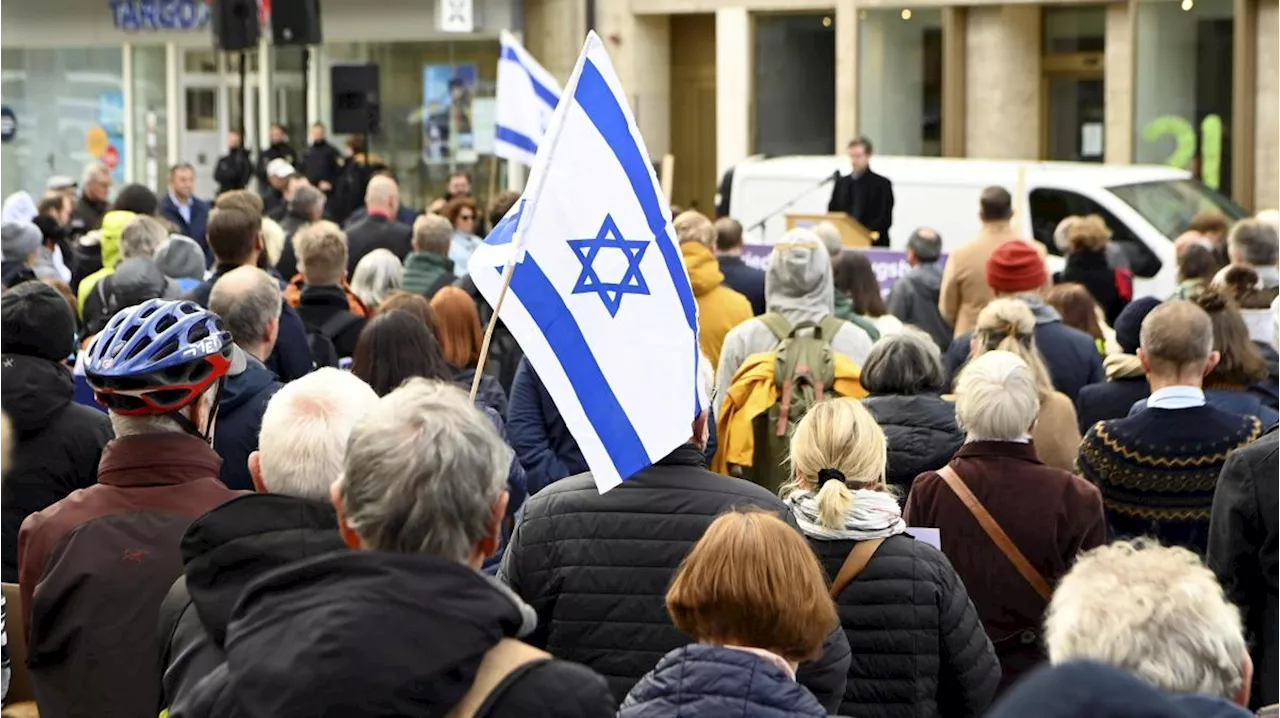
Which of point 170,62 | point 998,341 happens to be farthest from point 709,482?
point 170,62

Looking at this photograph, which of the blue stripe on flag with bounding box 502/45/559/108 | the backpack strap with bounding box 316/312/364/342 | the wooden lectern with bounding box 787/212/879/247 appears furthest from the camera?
the wooden lectern with bounding box 787/212/879/247

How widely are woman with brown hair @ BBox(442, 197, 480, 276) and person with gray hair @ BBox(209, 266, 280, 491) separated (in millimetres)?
6651

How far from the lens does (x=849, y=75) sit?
2623cm

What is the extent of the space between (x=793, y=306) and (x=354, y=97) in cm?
1661

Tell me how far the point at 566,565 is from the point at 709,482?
0.38 metres

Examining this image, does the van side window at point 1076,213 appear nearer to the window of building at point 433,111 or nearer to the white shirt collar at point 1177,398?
the window of building at point 433,111

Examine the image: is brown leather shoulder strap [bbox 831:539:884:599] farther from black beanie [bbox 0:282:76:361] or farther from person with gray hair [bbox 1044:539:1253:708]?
black beanie [bbox 0:282:76:361]

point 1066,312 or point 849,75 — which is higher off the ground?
point 849,75

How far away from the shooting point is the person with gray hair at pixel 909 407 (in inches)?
259

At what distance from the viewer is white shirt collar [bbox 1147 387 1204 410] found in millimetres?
6402

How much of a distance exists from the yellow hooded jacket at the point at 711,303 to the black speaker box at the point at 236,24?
12.3 meters

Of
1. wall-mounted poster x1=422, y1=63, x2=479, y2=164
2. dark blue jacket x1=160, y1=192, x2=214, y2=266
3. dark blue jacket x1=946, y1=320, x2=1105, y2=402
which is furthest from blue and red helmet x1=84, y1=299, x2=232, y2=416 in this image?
wall-mounted poster x1=422, y1=63, x2=479, y2=164

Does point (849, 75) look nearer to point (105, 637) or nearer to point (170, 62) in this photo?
point (170, 62)

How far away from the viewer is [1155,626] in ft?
9.97
